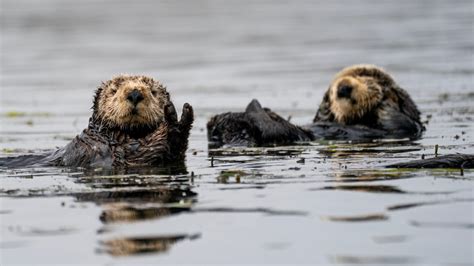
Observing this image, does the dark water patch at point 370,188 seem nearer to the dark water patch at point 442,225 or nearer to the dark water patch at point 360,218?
the dark water patch at point 360,218

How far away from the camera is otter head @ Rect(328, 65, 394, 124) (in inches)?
421

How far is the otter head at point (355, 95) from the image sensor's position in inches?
421

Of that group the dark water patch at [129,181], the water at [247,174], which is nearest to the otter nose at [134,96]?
the water at [247,174]

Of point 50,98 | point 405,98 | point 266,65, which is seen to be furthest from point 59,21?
point 405,98

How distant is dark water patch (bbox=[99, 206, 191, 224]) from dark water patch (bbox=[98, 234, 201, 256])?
19.1 inches

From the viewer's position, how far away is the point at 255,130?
9844mm

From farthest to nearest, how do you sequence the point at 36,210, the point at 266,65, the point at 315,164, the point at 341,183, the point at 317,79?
1. the point at 266,65
2. the point at 317,79
3. the point at 315,164
4. the point at 341,183
5. the point at 36,210

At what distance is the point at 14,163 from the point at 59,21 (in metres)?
22.0

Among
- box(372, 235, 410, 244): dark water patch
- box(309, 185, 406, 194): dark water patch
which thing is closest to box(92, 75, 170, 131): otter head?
box(309, 185, 406, 194): dark water patch

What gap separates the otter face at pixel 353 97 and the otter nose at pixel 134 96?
3230 millimetres

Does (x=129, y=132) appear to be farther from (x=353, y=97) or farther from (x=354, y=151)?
(x=353, y=97)

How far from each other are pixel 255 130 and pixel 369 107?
1644mm

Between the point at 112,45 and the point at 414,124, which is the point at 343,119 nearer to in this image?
the point at 414,124

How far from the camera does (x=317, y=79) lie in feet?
53.4
